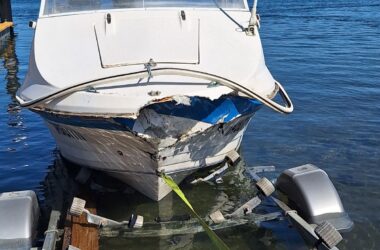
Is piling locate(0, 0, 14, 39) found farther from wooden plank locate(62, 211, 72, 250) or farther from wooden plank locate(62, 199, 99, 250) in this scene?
wooden plank locate(62, 199, 99, 250)

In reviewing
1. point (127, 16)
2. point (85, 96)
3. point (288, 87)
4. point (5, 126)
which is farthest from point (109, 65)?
point (288, 87)

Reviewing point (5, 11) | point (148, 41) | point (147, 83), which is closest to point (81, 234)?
point (147, 83)

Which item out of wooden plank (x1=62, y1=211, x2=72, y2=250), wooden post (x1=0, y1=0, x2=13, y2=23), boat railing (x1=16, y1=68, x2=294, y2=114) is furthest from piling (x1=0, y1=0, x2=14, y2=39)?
boat railing (x1=16, y1=68, x2=294, y2=114)

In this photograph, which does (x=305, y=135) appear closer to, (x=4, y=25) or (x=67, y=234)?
(x=67, y=234)

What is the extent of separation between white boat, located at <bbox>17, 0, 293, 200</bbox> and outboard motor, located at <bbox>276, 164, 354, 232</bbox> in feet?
2.78

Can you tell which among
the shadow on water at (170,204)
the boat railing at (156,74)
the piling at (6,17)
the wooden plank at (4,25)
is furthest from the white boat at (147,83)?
the piling at (6,17)

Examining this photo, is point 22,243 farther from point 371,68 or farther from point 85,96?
point 371,68

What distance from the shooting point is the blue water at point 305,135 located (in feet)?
20.8

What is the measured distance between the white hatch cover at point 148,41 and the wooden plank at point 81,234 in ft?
6.08

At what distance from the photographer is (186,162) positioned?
619 cm

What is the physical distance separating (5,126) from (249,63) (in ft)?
20.4

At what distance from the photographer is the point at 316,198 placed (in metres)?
6.02

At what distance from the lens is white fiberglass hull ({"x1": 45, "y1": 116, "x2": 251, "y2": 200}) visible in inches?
225

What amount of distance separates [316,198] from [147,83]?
2.38 meters
